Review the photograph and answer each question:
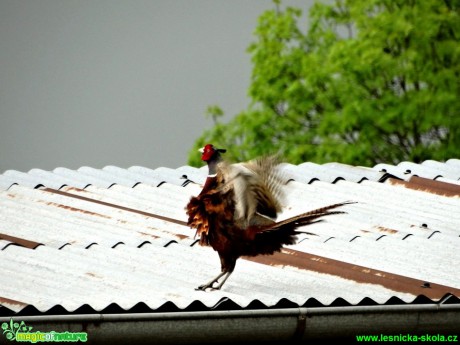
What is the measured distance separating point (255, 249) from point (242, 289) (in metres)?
0.24

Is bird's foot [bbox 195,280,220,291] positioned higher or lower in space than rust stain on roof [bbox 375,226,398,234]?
lower

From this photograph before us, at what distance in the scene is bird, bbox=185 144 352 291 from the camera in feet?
19.9

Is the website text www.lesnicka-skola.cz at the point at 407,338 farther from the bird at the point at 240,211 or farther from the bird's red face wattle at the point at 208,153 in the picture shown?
the bird's red face wattle at the point at 208,153

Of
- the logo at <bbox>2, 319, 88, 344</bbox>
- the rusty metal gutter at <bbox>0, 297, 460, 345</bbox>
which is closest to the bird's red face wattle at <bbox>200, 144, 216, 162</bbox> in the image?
the rusty metal gutter at <bbox>0, 297, 460, 345</bbox>

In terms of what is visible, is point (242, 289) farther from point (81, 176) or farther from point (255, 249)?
point (81, 176)

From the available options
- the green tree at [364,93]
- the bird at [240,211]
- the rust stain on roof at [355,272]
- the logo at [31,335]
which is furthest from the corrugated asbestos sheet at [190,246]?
the green tree at [364,93]

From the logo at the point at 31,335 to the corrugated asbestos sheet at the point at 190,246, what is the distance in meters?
0.12

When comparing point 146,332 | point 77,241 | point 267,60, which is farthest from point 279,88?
point 146,332

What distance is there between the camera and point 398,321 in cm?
589

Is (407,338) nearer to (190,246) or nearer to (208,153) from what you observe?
(208,153)

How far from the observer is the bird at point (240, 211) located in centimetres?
605

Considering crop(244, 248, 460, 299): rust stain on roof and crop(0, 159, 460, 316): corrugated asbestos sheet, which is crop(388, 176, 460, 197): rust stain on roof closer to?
crop(0, 159, 460, 316): corrugated asbestos sheet

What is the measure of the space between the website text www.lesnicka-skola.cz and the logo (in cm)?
135

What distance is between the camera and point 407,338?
19.7 ft
